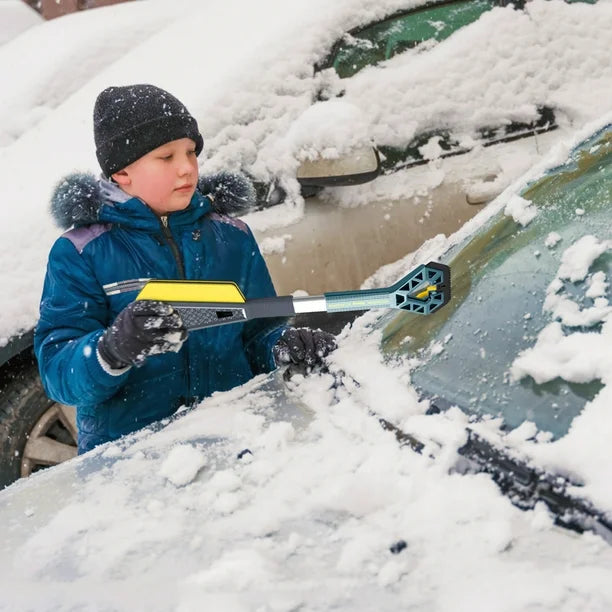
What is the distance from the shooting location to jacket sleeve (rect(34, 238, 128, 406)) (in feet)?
6.04

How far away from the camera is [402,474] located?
137 centimetres

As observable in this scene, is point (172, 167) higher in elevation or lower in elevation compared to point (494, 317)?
higher

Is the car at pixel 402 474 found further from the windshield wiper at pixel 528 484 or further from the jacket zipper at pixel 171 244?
the jacket zipper at pixel 171 244

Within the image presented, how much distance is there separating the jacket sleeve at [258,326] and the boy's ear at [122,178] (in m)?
0.38

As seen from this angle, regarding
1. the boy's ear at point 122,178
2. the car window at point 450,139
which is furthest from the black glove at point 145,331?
the car window at point 450,139

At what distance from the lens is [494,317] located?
160cm

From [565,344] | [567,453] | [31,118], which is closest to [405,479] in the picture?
[567,453]

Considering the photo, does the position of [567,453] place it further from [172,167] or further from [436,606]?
[172,167]

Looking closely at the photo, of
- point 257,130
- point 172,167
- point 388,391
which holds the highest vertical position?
point 172,167

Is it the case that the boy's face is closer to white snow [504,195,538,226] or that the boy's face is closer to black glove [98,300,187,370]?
black glove [98,300,187,370]

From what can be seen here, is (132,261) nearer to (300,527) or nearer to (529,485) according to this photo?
(300,527)

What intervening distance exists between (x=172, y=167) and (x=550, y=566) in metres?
1.29

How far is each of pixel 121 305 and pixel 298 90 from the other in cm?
148

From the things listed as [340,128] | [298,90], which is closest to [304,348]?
[340,128]
